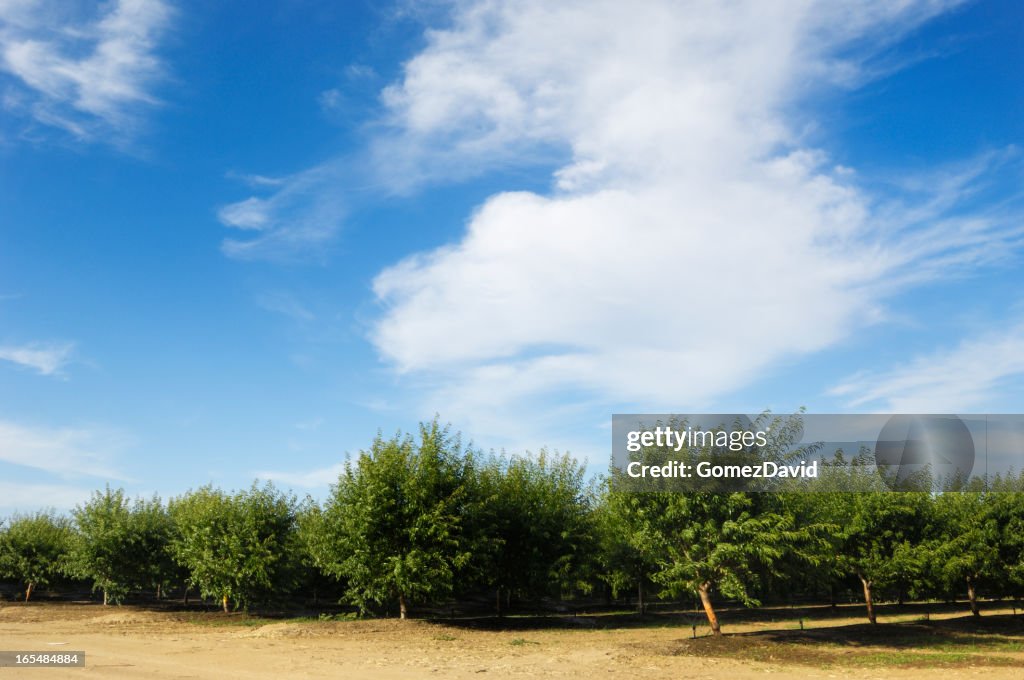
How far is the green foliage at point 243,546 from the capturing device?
121ft

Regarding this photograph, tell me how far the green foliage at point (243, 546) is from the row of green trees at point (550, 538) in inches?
3.3

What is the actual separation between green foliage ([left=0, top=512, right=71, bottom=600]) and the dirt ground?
18.5 meters

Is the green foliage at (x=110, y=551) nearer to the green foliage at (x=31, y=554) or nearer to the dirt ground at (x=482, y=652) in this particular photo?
the green foliage at (x=31, y=554)

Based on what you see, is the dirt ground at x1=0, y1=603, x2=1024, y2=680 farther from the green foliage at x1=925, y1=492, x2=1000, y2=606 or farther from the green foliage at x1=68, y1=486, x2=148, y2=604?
the green foliage at x1=68, y1=486, x2=148, y2=604

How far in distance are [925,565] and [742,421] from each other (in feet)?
41.9

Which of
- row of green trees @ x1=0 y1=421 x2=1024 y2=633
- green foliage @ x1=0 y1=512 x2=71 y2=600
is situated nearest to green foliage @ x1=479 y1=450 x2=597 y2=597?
row of green trees @ x1=0 y1=421 x2=1024 y2=633

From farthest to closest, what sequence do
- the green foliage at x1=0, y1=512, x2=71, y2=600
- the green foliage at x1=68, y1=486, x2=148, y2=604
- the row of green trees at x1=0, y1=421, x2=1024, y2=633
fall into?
1. the green foliage at x1=0, y1=512, x2=71, y2=600
2. the green foliage at x1=68, y1=486, x2=148, y2=604
3. the row of green trees at x1=0, y1=421, x2=1024, y2=633

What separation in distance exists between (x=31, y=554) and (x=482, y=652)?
42890 mm

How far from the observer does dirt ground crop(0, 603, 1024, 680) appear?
2014 cm

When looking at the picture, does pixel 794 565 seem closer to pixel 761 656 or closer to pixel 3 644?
pixel 761 656

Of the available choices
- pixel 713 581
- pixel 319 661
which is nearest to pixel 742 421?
pixel 713 581

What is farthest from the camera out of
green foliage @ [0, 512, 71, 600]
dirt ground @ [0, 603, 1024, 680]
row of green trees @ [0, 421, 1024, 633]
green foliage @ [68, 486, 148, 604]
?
green foliage @ [0, 512, 71, 600]

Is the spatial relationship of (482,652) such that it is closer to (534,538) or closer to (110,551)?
(534,538)

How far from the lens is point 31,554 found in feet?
168
